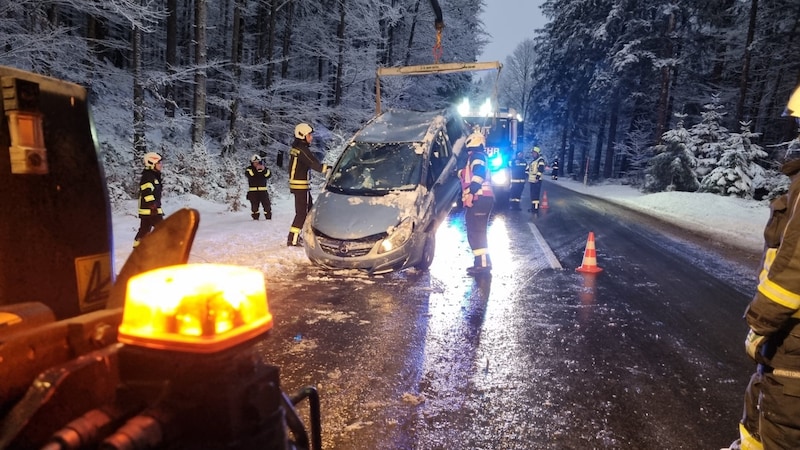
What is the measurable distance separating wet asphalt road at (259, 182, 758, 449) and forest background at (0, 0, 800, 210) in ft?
30.1

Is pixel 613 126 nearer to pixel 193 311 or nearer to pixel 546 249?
pixel 546 249

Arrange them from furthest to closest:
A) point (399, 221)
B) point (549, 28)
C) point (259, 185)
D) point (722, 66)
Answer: point (549, 28) < point (722, 66) < point (259, 185) < point (399, 221)

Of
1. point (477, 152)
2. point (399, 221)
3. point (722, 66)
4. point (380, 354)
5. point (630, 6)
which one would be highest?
point (630, 6)

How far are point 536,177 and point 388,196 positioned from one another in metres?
8.59

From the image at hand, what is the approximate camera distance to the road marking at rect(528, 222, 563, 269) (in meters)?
7.98

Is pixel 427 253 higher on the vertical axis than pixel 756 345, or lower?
lower

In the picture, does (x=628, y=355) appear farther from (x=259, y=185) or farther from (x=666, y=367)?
(x=259, y=185)

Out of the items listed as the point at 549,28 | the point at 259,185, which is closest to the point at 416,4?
the point at 549,28

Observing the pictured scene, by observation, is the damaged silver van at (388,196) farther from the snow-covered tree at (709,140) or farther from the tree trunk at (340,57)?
the snow-covered tree at (709,140)

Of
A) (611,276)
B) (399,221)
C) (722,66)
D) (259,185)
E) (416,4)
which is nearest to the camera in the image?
(399,221)

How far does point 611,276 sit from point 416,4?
81.0 feet

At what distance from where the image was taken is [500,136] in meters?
16.7

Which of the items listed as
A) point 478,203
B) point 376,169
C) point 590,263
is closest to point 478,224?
point 478,203

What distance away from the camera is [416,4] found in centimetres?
2753
